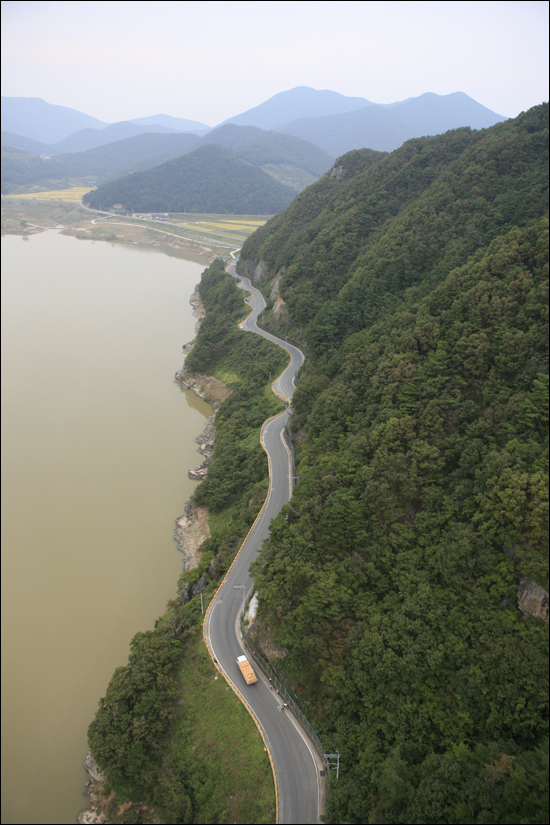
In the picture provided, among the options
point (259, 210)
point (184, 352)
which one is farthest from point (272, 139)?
point (184, 352)

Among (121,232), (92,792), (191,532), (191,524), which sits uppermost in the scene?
(121,232)

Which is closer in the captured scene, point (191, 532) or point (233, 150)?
point (191, 532)

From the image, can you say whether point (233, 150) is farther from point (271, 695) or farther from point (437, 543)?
point (271, 695)

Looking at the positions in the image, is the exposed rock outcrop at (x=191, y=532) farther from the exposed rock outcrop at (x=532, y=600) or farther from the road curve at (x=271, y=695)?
Answer: the exposed rock outcrop at (x=532, y=600)

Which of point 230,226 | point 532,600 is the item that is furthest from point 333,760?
point 230,226

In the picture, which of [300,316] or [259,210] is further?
[259,210]

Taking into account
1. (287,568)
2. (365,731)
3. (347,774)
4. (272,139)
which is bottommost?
(347,774)

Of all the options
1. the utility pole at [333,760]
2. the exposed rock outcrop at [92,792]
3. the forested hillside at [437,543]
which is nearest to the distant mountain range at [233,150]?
the forested hillside at [437,543]

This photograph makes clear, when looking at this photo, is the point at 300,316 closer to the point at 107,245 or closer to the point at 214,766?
the point at 214,766
